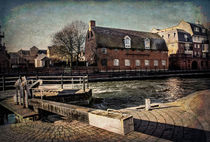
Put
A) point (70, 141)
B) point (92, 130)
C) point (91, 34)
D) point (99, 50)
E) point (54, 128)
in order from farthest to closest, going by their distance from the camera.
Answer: point (91, 34) → point (99, 50) → point (54, 128) → point (92, 130) → point (70, 141)

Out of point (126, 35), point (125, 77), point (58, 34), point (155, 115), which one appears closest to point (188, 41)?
point (126, 35)

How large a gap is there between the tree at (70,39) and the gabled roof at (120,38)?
3922 mm

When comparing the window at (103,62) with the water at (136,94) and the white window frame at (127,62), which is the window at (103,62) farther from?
the water at (136,94)

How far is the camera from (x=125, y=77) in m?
27.1

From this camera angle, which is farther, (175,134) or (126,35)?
(126,35)

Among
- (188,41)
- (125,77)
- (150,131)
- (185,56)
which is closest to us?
(150,131)

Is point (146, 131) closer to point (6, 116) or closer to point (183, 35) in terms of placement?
point (6, 116)

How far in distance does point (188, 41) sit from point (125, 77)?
27.0 meters

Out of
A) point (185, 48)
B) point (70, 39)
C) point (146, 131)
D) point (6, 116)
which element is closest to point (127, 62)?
point (70, 39)

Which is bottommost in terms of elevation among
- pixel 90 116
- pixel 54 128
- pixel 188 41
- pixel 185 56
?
pixel 54 128

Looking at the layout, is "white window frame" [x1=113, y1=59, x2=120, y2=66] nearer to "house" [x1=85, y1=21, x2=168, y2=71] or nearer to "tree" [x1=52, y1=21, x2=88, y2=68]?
"house" [x1=85, y1=21, x2=168, y2=71]

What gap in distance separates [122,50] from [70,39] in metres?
11.9

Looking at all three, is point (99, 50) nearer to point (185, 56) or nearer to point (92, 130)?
point (185, 56)

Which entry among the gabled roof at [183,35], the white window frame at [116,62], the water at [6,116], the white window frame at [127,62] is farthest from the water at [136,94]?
the gabled roof at [183,35]
